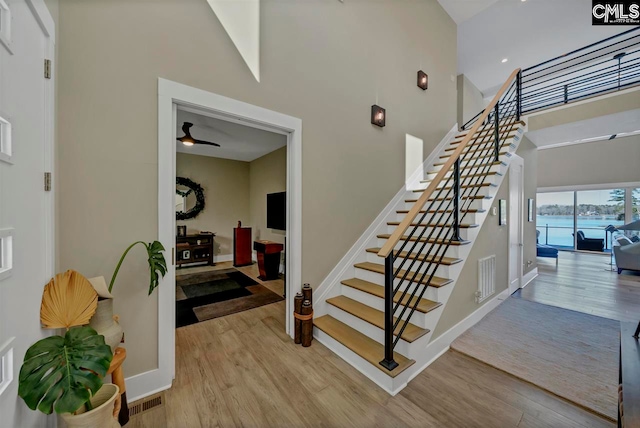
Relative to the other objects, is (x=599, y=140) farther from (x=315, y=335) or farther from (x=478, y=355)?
(x=315, y=335)

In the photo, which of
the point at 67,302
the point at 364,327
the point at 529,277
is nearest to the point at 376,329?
the point at 364,327

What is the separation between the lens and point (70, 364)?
3.38ft

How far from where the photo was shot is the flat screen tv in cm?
497

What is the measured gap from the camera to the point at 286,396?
69.2 inches

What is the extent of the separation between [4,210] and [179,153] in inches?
217

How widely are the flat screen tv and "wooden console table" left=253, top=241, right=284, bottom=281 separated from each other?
53cm

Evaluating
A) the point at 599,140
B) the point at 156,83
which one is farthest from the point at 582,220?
the point at 156,83

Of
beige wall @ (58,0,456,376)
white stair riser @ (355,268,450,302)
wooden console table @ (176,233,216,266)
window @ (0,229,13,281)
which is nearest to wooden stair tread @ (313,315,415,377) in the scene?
beige wall @ (58,0,456,376)

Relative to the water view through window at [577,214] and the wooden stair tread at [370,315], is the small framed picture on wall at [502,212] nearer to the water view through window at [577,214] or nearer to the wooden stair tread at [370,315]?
the wooden stair tread at [370,315]

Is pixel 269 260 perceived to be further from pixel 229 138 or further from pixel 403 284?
pixel 403 284

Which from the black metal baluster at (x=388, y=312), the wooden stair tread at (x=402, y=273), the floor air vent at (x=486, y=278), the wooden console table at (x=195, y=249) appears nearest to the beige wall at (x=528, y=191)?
the floor air vent at (x=486, y=278)

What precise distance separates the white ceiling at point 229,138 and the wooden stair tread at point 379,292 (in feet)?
9.77

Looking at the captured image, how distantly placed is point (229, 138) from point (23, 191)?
13.0 feet

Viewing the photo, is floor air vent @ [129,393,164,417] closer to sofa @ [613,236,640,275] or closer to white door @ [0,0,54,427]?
Answer: white door @ [0,0,54,427]
